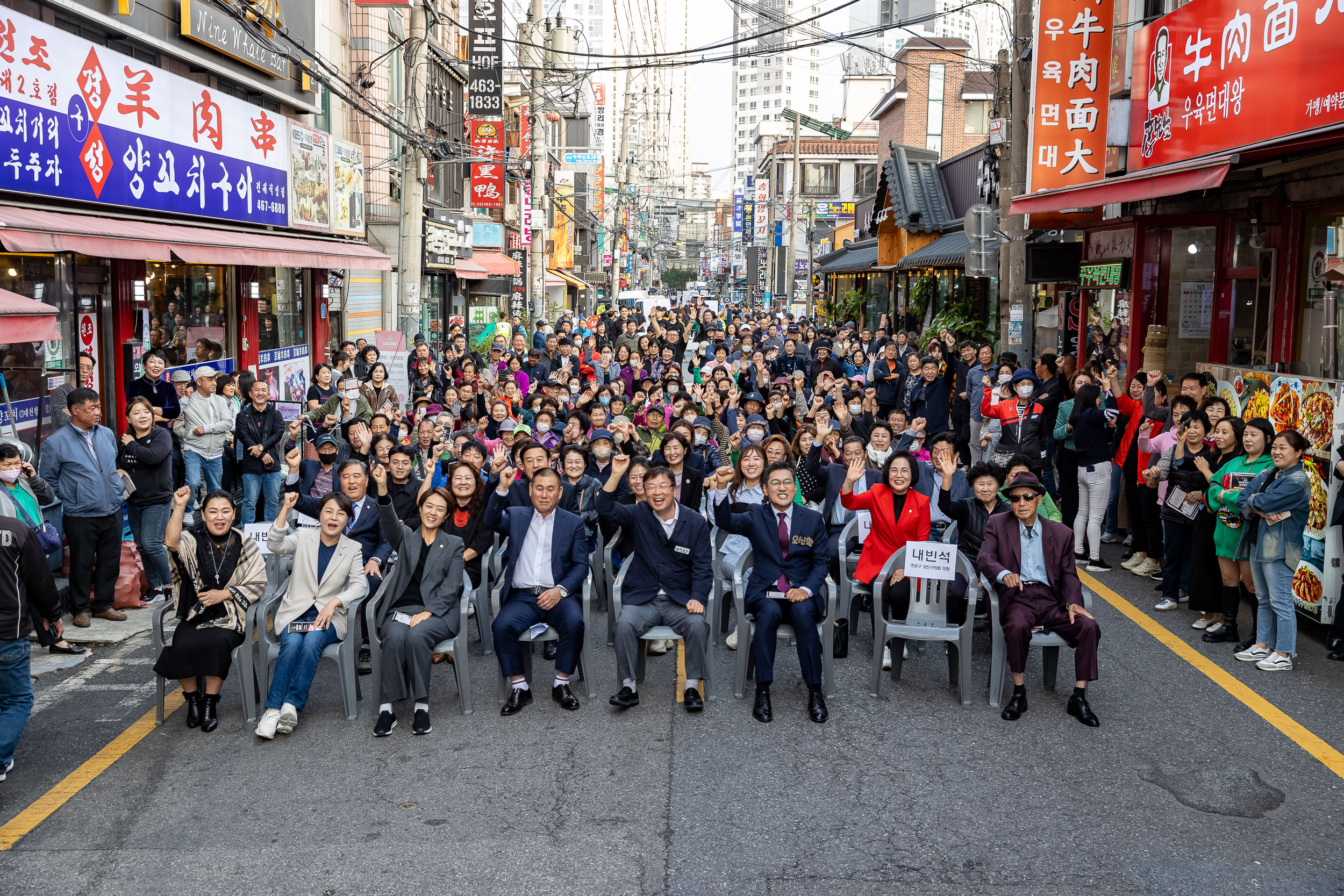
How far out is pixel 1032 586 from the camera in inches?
275

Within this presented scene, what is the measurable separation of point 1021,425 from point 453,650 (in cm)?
640

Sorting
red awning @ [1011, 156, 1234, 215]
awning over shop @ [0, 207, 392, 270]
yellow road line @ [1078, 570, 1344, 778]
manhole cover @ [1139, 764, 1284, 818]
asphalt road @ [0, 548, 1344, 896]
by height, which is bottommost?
asphalt road @ [0, 548, 1344, 896]

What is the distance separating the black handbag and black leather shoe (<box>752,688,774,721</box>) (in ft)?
4.03

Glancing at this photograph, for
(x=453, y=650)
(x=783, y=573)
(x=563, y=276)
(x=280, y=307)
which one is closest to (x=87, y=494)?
(x=453, y=650)

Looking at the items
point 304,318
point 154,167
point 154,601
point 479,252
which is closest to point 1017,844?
point 154,601

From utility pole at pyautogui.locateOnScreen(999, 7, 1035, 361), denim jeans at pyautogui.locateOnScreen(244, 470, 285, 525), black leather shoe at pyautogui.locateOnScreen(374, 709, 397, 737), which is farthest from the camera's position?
utility pole at pyautogui.locateOnScreen(999, 7, 1035, 361)

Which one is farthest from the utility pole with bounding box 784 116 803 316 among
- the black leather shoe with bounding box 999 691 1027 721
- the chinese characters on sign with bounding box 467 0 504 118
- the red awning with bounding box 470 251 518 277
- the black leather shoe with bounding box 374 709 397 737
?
the black leather shoe with bounding box 374 709 397 737

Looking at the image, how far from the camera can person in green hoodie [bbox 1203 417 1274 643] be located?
7773mm

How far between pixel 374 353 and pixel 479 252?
18.2m

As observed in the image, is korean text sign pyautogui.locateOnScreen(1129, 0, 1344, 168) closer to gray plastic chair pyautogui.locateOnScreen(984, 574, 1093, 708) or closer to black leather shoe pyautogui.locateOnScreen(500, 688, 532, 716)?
gray plastic chair pyautogui.locateOnScreen(984, 574, 1093, 708)

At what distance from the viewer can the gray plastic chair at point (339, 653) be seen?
6.70 meters

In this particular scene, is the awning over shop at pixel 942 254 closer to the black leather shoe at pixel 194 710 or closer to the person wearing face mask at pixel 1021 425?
the person wearing face mask at pixel 1021 425

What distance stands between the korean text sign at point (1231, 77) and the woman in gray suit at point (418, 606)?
769cm

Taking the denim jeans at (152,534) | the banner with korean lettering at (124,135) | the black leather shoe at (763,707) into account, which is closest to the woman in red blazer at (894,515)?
the black leather shoe at (763,707)
